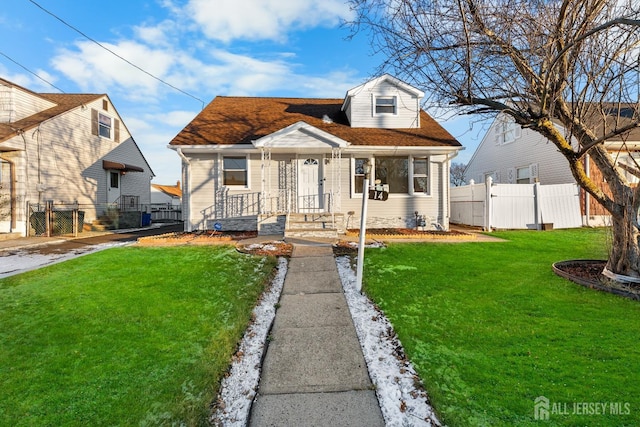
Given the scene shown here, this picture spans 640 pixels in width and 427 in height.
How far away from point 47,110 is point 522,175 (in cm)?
2671

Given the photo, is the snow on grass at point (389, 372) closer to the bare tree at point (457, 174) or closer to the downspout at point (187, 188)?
the downspout at point (187, 188)

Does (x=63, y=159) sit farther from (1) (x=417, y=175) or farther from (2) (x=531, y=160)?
(2) (x=531, y=160)

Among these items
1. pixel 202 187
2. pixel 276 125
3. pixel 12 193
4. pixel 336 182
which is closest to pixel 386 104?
pixel 336 182

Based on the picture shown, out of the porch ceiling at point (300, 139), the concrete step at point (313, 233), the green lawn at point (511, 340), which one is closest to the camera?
the green lawn at point (511, 340)

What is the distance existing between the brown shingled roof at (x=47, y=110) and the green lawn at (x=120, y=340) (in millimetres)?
10792

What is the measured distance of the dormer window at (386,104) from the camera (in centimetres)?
1259

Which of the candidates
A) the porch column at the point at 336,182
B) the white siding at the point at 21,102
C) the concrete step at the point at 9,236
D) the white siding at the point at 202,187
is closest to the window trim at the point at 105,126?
the white siding at the point at 21,102

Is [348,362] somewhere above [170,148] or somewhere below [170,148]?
below

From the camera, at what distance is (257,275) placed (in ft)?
19.4

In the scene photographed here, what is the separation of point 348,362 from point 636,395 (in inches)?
94.7

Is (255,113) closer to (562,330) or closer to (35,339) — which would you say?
(35,339)

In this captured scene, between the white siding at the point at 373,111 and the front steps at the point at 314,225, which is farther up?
the white siding at the point at 373,111

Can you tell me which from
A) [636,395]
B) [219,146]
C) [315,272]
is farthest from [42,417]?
[219,146]

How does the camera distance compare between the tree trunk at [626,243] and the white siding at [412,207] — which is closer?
the tree trunk at [626,243]
